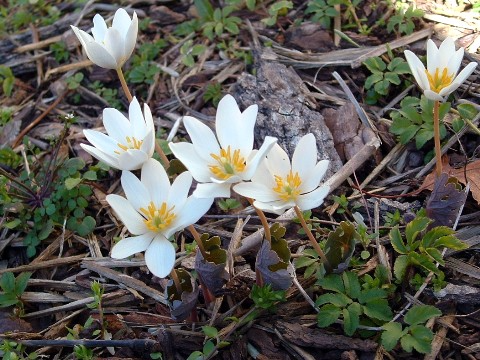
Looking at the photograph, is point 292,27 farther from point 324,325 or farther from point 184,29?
point 324,325

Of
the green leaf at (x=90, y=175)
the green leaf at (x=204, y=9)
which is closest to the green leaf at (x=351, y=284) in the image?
the green leaf at (x=90, y=175)

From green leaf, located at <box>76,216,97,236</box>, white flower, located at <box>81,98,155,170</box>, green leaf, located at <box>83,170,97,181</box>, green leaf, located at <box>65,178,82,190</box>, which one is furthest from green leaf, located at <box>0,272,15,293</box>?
white flower, located at <box>81,98,155,170</box>

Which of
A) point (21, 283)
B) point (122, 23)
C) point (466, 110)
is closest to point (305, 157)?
point (122, 23)

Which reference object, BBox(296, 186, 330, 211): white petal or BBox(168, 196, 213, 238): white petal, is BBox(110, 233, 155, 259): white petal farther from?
BBox(296, 186, 330, 211): white petal

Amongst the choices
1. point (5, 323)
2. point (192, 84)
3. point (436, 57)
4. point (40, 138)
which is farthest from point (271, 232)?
point (40, 138)

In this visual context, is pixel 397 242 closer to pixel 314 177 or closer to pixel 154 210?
pixel 314 177

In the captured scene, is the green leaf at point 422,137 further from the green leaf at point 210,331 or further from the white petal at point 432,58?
the green leaf at point 210,331
